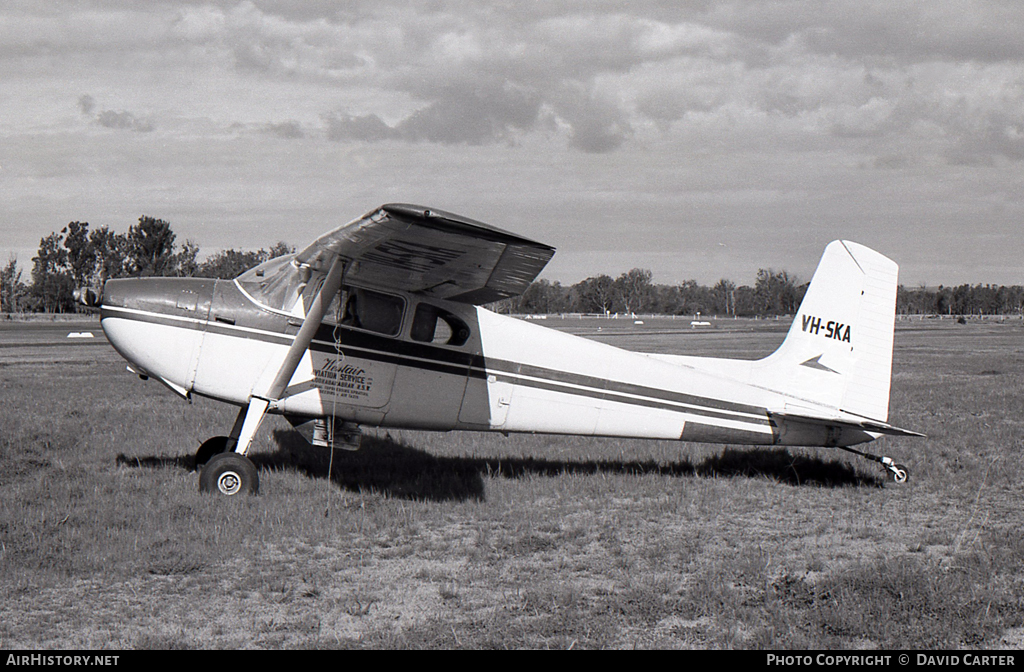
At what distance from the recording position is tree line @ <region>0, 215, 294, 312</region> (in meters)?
83.8

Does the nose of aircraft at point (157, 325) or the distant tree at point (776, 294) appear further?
the distant tree at point (776, 294)

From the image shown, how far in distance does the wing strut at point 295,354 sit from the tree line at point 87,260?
7611 cm

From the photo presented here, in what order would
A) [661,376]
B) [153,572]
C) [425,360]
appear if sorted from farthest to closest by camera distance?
[661,376]
[425,360]
[153,572]

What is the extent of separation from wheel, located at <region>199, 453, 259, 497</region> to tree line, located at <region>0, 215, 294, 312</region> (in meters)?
76.1

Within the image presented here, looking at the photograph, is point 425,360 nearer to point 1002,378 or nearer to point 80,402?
point 80,402

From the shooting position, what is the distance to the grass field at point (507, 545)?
445 cm

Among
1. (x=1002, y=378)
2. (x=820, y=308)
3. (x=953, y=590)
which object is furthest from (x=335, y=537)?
A: (x=1002, y=378)

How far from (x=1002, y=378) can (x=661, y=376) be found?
1841cm

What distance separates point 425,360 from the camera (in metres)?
7.80

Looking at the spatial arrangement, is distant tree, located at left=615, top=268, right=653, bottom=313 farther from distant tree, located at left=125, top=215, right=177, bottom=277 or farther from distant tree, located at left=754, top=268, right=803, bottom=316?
distant tree, located at left=125, top=215, right=177, bottom=277

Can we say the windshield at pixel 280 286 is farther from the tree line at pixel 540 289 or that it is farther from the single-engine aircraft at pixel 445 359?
the tree line at pixel 540 289

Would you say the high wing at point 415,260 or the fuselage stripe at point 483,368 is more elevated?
the high wing at point 415,260

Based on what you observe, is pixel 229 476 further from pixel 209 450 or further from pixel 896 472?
pixel 896 472

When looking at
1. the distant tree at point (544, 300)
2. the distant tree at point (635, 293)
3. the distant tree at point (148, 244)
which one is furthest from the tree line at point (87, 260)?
the distant tree at point (635, 293)
